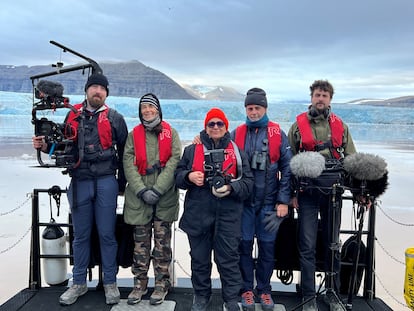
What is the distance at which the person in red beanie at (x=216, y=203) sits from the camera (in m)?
2.37

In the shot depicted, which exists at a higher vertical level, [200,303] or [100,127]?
[100,127]

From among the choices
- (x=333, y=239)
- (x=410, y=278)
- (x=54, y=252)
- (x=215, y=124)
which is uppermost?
(x=215, y=124)

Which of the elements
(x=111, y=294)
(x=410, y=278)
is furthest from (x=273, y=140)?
(x=111, y=294)

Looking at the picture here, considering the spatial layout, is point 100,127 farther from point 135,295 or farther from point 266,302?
point 266,302

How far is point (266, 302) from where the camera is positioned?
253 centimetres

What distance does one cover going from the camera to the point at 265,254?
8.36 feet

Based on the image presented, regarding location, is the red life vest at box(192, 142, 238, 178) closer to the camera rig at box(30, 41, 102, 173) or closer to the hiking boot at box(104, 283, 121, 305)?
the camera rig at box(30, 41, 102, 173)

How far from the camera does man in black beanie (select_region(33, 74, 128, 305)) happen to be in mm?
2578

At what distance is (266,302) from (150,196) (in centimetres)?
115

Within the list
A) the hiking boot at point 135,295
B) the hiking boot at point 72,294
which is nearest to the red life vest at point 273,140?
the hiking boot at point 135,295

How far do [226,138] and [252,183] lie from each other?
364 mm

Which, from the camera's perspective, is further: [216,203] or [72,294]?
[72,294]

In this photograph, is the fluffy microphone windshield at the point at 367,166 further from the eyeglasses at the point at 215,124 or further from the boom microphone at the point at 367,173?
the eyeglasses at the point at 215,124

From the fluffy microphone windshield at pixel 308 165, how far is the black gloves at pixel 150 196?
0.98 m
